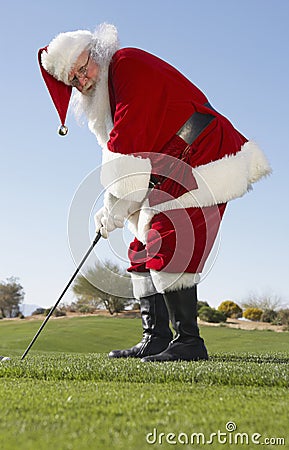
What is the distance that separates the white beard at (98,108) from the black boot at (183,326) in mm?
1179

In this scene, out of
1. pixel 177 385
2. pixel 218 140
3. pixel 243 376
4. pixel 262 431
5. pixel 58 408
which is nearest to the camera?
pixel 262 431

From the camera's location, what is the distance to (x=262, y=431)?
64.7 inches

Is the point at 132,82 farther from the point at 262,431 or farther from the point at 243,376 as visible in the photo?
the point at 262,431

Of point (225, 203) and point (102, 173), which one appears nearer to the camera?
point (102, 173)

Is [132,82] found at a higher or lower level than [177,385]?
higher

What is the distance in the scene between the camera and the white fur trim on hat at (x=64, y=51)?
3934mm

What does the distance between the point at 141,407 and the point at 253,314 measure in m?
19.1

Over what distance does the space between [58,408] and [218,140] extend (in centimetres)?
240

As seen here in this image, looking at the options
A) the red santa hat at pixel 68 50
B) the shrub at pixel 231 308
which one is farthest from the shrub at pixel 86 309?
the red santa hat at pixel 68 50

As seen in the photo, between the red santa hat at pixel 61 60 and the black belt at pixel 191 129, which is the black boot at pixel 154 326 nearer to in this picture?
the black belt at pixel 191 129

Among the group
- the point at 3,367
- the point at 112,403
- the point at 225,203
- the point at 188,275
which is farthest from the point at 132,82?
the point at 112,403

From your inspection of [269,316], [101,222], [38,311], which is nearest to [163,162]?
[101,222]

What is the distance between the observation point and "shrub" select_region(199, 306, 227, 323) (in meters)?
16.8

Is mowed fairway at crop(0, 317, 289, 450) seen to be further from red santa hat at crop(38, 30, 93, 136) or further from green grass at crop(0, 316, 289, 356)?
green grass at crop(0, 316, 289, 356)
